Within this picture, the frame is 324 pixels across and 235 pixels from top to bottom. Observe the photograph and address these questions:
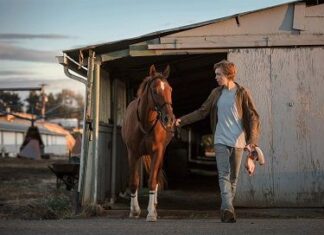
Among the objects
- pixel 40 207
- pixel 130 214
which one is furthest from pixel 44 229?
pixel 40 207

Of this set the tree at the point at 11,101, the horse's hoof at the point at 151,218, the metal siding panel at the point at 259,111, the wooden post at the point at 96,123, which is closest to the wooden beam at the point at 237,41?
the metal siding panel at the point at 259,111

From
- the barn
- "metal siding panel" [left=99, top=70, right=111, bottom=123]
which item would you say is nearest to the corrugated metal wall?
the barn

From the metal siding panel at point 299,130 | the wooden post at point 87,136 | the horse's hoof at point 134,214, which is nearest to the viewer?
the horse's hoof at point 134,214

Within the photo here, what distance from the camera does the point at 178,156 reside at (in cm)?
2111

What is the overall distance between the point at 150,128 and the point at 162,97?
0.96m

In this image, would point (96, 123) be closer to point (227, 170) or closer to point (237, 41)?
point (237, 41)

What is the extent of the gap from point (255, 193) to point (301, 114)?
1.55m

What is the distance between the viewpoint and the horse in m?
9.02

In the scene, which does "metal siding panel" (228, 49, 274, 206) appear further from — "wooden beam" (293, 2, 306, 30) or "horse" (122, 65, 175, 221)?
"horse" (122, 65, 175, 221)

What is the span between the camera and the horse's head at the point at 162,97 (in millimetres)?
8602

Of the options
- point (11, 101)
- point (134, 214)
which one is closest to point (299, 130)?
point (134, 214)

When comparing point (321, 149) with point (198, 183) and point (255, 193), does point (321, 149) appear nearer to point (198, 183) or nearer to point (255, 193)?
point (255, 193)

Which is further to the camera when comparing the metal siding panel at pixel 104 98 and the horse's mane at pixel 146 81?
the metal siding panel at pixel 104 98

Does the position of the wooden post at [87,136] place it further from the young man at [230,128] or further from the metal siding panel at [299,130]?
the metal siding panel at [299,130]
